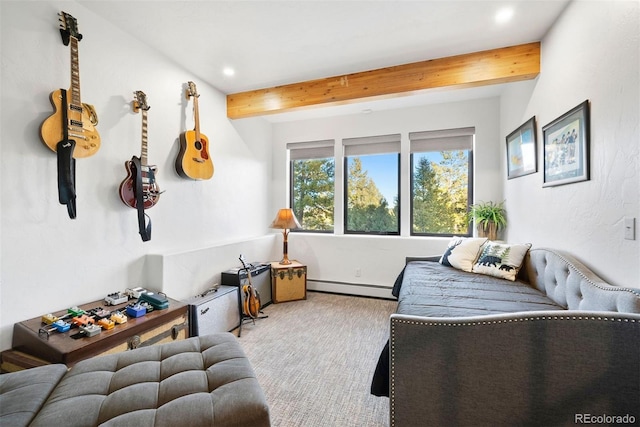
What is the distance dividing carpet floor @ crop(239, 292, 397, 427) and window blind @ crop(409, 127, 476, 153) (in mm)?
2147

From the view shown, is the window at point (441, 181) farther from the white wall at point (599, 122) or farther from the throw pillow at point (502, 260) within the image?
the white wall at point (599, 122)

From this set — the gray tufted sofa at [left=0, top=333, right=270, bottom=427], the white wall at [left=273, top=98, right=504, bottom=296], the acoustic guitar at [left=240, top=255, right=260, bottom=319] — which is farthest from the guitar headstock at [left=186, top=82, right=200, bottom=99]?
the gray tufted sofa at [left=0, top=333, right=270, bottom=427]

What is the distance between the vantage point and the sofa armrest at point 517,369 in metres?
0.95

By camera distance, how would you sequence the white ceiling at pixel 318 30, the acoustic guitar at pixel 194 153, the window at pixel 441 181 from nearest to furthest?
1. the white ceiling at pixel 318 30
2. the acoustic guitar at pixel 194 153
3. the window at pixel 441 181

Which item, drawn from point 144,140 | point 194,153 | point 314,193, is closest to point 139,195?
point 144,140

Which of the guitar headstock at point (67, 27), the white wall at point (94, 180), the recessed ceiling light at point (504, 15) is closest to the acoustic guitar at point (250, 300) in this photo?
the white wall at point (94, 180)


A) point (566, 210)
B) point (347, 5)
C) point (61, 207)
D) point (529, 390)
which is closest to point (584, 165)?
point (566, 210)

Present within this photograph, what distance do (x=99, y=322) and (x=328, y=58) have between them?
2714mm

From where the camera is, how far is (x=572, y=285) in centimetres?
168

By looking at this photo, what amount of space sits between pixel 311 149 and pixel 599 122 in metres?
3.21

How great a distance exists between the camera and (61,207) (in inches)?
70.0

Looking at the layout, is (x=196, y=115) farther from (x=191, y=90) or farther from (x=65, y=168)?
(x=65, y=168)

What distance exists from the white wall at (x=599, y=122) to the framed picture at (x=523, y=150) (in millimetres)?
102

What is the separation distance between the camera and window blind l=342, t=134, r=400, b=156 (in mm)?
3802
